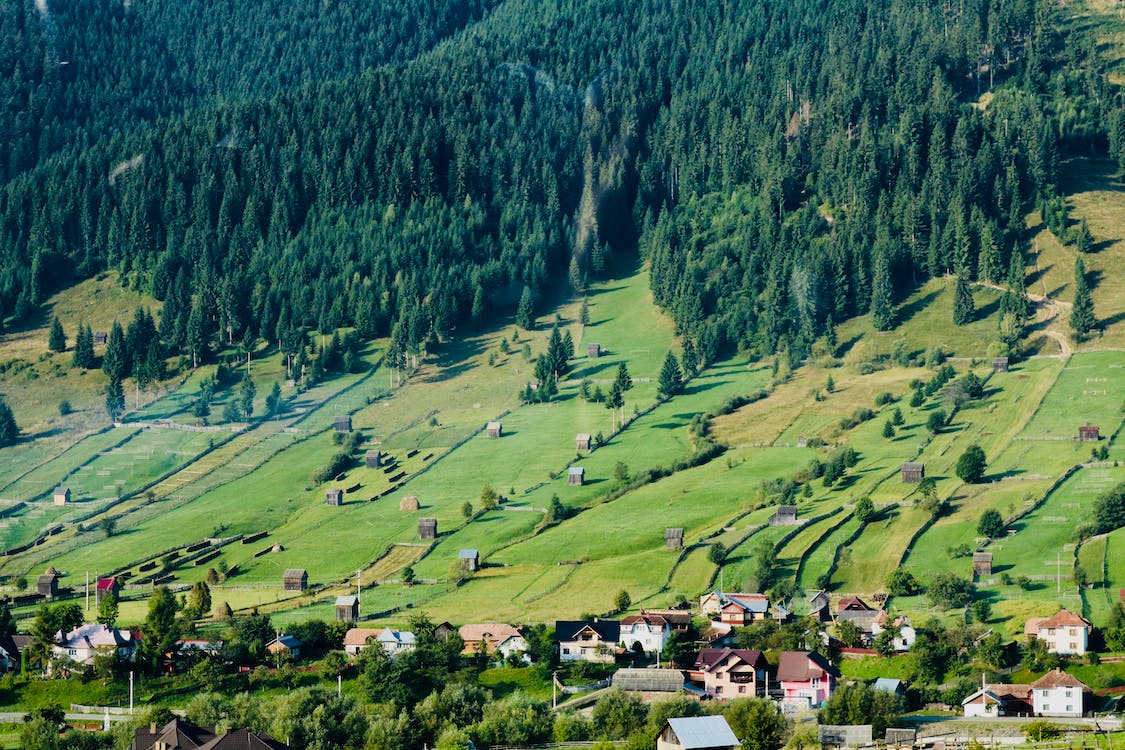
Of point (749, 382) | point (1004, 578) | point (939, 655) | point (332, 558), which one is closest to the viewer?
point (939, 655)

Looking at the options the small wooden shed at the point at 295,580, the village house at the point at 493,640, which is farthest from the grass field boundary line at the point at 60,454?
the village house at the point at 493,640

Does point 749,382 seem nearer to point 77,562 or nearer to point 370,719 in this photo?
point 77,562

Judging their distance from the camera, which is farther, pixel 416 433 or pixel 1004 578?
pixel 416 433

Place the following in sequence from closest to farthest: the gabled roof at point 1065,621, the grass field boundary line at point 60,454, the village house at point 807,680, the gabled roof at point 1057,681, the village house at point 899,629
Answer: the gabled roof at point 1057,681 < the village house at point 807,680 < the gabled roof at point 1065,621 < the village house at point 899,629 < the grass field boundary line at point 60,454

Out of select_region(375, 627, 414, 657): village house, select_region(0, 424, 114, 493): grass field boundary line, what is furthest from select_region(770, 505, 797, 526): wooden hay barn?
select_region(0, 424, 114, 493): grass field boundary line

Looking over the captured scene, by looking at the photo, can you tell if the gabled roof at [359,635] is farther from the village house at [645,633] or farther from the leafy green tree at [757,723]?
the leafy green tree at [757,723]

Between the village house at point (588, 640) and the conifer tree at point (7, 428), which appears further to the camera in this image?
the conifer tree at point (7, 428)

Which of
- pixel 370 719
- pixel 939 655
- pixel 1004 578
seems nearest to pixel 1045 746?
pixel 939 655
